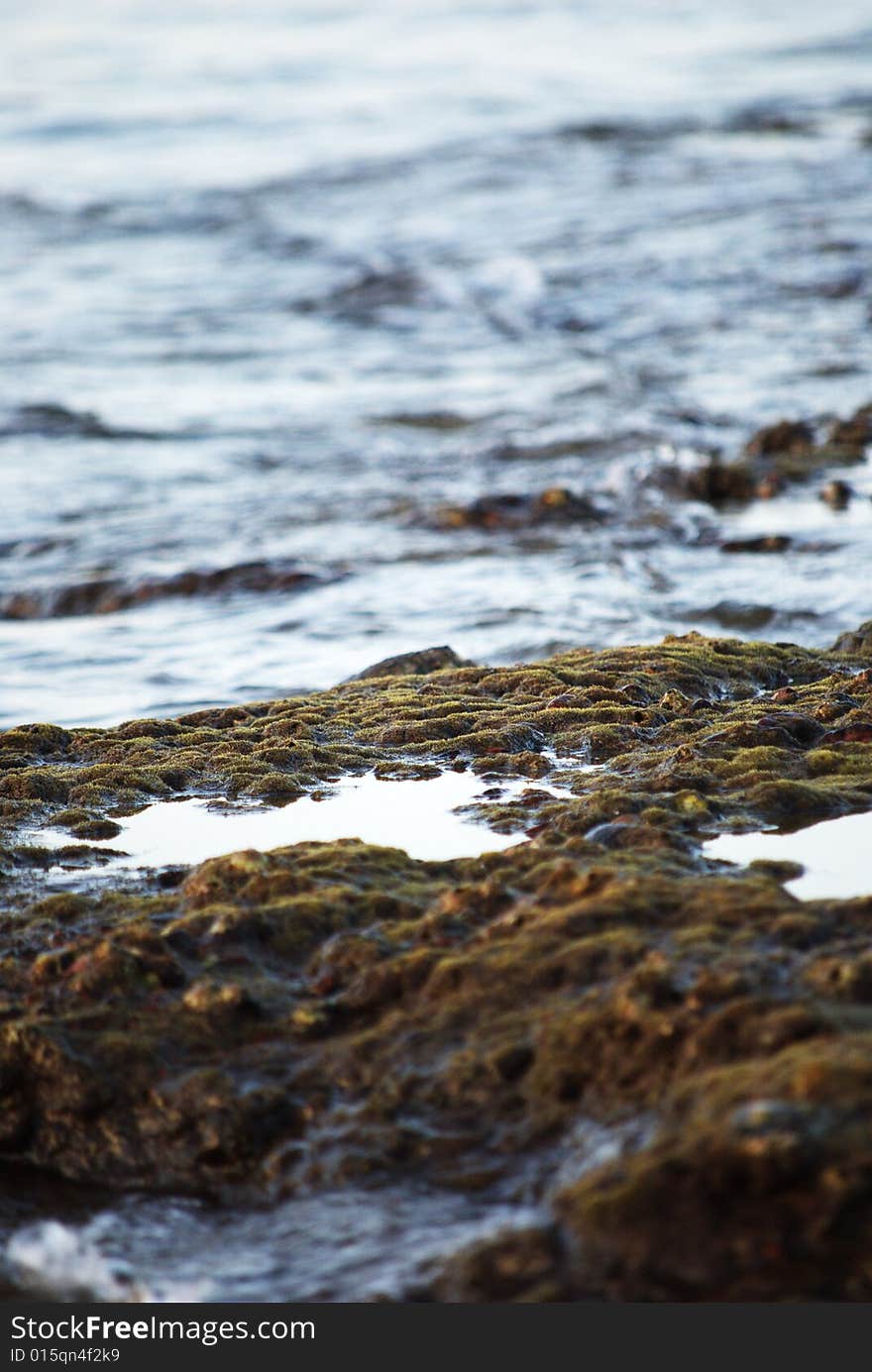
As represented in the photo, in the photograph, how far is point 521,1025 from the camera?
3.05 m

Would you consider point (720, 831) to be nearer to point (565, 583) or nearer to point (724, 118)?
point (565, 583)

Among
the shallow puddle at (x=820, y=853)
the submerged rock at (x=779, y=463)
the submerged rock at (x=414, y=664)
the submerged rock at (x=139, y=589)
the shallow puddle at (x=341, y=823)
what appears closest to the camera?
the shallow puddle at (x=820, y=853)

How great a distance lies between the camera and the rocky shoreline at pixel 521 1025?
8.24 ft

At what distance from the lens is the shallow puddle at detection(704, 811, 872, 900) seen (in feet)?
11.4

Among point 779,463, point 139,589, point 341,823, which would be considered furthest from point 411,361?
point 341,823

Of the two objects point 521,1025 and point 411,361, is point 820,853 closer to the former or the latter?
point 521,1025

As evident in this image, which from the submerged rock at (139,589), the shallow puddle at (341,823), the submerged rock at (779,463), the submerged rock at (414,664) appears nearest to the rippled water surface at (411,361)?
the submerged rock at (139,589)

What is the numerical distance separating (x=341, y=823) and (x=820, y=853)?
129 cm

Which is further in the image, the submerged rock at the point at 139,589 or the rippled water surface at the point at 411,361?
the submerged rock at the point at 139,589

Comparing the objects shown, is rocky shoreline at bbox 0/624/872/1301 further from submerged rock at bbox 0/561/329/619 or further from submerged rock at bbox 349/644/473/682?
submerged rock at bbox 0/561/329/619

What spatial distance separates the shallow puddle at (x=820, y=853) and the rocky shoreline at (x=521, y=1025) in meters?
0.07

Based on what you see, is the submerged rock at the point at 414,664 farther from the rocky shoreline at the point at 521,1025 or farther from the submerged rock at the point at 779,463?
the submerged rock at the point at 779,463

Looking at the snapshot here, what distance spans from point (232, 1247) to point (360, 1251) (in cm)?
26

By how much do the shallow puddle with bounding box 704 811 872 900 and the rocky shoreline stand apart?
74 millimetres
